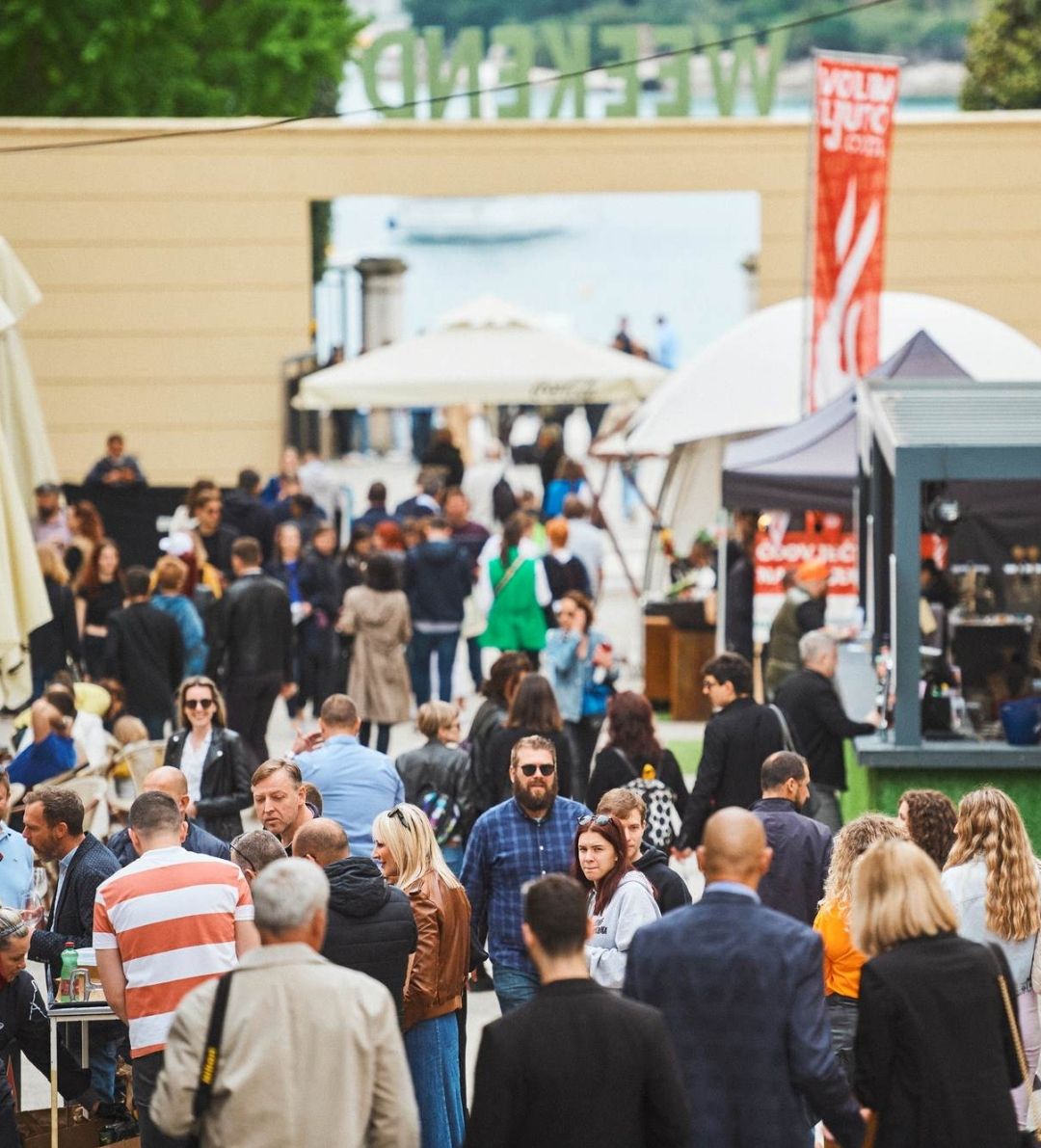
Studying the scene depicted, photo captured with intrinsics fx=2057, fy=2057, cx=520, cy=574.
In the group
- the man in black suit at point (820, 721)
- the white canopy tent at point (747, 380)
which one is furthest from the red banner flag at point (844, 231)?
the man in black suit at point (820, 721)

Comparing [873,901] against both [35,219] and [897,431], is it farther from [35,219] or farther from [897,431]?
[35,219]

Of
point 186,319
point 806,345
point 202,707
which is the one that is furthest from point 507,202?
point 202,707

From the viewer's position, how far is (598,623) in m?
20.5

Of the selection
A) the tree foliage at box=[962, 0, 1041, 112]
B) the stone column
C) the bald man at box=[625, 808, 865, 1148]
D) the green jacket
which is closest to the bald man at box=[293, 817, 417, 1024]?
the bald man at box=[625, 808, 865, 1148]

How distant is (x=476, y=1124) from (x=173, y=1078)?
714 mm

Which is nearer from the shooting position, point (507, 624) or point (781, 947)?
point (781, 947)

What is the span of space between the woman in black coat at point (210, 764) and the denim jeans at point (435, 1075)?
3.01 metres

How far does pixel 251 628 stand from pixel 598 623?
7.77 m

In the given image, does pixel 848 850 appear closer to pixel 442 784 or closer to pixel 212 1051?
pixel 212 1051

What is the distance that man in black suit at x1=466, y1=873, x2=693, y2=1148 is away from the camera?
4691 mm

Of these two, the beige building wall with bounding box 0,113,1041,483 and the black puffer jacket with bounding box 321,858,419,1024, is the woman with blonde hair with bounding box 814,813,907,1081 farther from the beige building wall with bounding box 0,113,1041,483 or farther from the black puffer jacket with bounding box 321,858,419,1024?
the beige building wall with bounding box 0,113,1041,483

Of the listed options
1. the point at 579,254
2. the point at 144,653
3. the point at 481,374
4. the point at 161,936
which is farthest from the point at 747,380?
the point at 579,254

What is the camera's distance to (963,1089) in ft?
16.7

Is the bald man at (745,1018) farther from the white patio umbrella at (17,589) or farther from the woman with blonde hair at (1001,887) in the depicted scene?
the white patio umbrella at (17,589)
